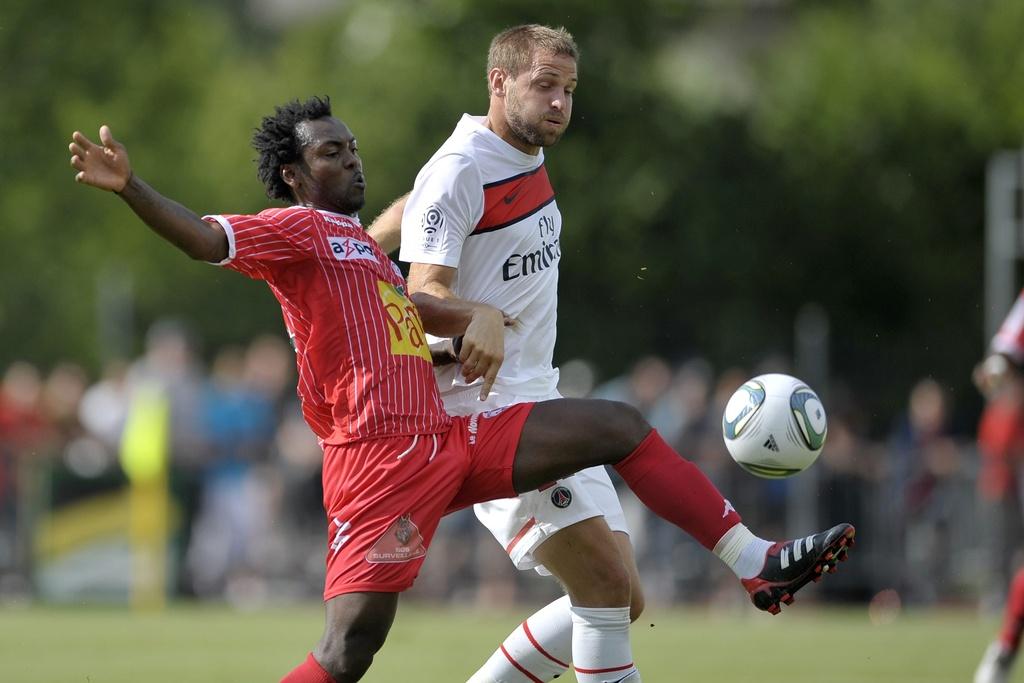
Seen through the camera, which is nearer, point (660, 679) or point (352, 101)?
point (660, 679)

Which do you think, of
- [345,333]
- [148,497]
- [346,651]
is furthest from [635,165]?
[346,651]

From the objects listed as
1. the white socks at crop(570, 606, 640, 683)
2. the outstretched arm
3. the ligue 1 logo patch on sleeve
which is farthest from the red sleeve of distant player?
the white socks at crop(570, 606, 640, 683)

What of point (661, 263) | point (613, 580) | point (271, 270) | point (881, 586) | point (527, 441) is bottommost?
point (881, 586)

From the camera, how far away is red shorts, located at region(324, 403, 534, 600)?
5719 mm

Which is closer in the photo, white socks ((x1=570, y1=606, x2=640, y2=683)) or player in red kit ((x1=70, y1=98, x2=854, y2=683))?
player in red kit ((x1=70, y1=98, x2=854, y2=683))

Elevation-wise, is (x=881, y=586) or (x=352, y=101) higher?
(x=352, y=101)

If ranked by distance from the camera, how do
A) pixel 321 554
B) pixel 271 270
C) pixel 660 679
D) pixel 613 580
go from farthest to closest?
pixel 321 554 → pixel 660 679 → pixel 613 580 → pixel 271 270

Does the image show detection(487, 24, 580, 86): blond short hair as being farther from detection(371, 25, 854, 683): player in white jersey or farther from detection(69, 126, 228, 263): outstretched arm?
detection(69, 126, 228, 263): outstretched arm

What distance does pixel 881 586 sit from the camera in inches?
645

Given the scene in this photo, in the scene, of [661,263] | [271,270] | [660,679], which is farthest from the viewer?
[661,263]

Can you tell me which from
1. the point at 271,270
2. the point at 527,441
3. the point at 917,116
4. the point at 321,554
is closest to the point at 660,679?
the point at 527,441

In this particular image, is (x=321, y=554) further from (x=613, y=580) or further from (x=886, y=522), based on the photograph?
(x=613, y=580)

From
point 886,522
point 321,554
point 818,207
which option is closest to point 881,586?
point 886,522

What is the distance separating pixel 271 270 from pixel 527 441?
112 cm
